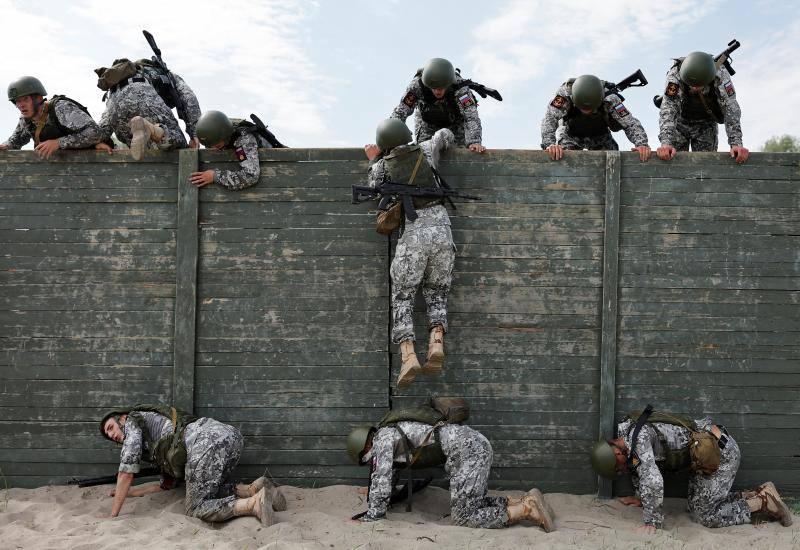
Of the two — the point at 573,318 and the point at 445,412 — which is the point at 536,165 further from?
the point at 445,412

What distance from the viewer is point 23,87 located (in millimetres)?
6359

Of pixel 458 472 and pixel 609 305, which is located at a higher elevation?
pixel 609 305

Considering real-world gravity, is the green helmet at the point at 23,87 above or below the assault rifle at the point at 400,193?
above

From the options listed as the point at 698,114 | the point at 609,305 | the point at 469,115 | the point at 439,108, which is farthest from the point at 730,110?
the point at 439,108

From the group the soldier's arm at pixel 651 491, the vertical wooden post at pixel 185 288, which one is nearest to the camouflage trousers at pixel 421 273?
the vertical wooden post at pixel 185 288

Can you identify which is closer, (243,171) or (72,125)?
(243,171)

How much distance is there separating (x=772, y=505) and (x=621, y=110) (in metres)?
3.58

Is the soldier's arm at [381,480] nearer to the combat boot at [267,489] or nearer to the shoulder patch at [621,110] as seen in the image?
the combat boot at [267,489]

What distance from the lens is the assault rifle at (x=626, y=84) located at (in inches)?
266

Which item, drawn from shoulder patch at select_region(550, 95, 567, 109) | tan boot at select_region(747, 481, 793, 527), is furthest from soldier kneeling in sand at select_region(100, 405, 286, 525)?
shoulder patch at select_region(550, 95, 567, 109)

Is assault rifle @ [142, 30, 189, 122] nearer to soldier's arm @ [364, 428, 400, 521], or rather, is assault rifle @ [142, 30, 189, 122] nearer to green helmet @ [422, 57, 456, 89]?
green helmet @ [422, 57, 456, 89]

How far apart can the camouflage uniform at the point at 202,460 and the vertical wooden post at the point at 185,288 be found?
1.61 feet

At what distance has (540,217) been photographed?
609 cm

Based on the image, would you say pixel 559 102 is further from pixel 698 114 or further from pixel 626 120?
pixel 698 114
